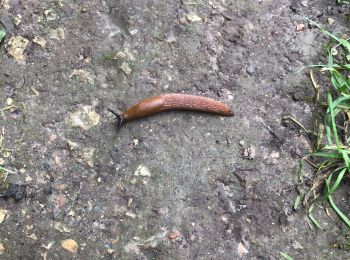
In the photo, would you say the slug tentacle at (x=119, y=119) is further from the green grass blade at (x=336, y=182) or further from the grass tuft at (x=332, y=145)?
the green grass blade at (x=336, y=182)

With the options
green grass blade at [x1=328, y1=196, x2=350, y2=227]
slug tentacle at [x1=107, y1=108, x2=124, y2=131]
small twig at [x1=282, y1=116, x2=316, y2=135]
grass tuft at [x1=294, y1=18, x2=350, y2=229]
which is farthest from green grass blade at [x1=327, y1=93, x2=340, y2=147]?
slug tentacle at [x1=107, y1=108, x2=124, y2=131]

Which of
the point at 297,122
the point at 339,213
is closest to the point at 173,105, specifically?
the point at 297,122

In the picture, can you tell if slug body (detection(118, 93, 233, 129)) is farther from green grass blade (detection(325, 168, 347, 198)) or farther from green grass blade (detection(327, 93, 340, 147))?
green grass blade (detection(325, 168, 347, 198))

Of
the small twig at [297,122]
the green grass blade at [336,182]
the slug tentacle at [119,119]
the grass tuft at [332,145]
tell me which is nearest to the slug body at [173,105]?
the slug tentacle at [119,119]

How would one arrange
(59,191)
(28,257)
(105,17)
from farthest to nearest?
1. (105,17)
2. (59,191)
3. (28,257)

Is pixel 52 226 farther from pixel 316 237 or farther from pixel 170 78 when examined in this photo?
pixel 316 237

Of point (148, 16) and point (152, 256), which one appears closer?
point (152, 256)

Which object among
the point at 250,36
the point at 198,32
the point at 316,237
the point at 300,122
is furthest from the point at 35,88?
the point at 316,237
